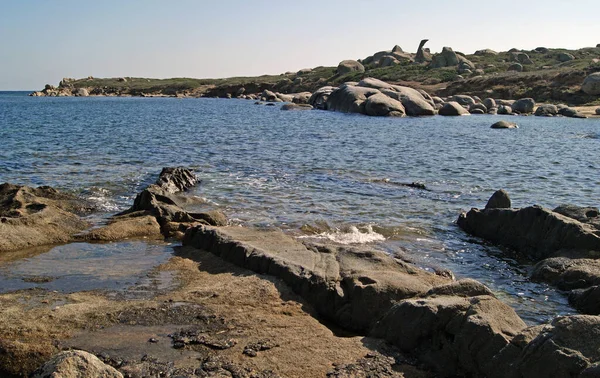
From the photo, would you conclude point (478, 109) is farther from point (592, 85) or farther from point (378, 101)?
point (592, 85)

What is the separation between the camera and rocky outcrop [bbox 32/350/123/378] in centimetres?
477

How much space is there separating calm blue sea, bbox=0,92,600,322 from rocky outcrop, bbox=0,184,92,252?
45.7 inches

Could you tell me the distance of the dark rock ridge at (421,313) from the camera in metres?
5.47

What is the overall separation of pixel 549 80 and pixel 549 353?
64.1 m

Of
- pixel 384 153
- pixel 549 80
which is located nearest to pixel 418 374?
pixel 384 153

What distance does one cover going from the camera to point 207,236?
10328 mm

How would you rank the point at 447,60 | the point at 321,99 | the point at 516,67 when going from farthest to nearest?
the point at 447,60 < the point at 516,67 < the point at 321,99

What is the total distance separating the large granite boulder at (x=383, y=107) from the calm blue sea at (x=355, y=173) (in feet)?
33.2

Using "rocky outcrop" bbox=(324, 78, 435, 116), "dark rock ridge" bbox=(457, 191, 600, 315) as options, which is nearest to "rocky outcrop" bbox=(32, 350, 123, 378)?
"dark rock ridge" bbox=(457, 191, 600, 315)

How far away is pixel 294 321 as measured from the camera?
7.10 metres

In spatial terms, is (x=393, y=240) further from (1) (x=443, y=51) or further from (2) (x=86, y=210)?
(1) (x=443, y=51)

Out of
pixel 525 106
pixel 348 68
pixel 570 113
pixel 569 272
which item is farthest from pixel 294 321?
pixel 348 68

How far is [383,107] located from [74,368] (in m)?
45.8

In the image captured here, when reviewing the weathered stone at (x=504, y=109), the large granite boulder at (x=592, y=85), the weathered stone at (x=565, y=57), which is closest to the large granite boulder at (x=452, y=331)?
the weathered stone at (x=504, y=109)
